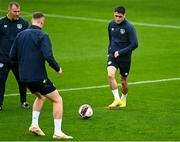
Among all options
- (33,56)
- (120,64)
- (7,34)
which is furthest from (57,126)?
(7,34)

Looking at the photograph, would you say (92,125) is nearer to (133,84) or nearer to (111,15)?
(133,84)

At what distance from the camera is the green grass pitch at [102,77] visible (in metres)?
15.5

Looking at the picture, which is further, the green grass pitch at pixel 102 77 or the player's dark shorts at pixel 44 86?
the green grass pitch at pixel 102 77

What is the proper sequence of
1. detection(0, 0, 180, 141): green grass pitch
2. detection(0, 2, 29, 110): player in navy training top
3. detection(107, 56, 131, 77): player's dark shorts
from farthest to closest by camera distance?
detection(107, 56, 131, 77): player's dark shorts → detection(0, 2, 29, 110): player in navy training top → detection(0, 0, 180, 141): green grass pitch

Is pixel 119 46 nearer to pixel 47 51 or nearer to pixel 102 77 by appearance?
pixel 47 51

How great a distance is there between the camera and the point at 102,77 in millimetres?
23094

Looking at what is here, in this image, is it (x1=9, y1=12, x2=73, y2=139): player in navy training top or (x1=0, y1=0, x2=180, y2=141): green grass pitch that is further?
(x1=0, y1=0, x2=180, y2=141): green grass pitch

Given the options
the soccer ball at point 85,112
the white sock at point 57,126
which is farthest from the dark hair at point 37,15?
the soccer ball at point 85,112

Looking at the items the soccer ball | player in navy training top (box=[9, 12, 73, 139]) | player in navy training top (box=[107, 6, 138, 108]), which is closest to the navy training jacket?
player in navy training top (box=[9, 12, 73, 139])

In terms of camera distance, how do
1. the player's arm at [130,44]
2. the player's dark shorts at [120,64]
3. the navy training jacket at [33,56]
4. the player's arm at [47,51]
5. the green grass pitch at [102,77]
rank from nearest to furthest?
the player's arm at [47,51] < the navy training jacket at [33,56] < the green grass pitch at [102,77] < the player's arm at [130,44] < the player's dark shorts at [120,64]

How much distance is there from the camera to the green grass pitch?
50.8 ft

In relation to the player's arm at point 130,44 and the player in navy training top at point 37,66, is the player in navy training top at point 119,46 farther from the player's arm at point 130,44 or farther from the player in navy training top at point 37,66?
the player in navy training top at point 37,66

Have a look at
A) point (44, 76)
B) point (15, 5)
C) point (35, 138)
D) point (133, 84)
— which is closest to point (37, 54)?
point (44, 76)

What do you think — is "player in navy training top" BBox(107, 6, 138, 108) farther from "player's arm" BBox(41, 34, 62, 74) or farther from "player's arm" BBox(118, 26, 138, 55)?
"player's arm" BBox(41, 34, 62, 74)
